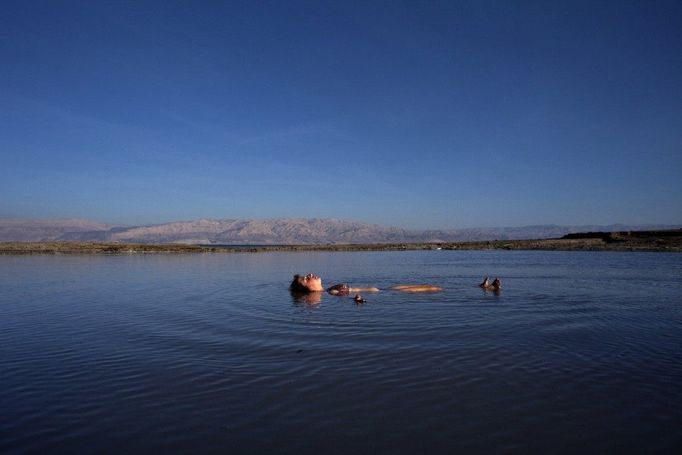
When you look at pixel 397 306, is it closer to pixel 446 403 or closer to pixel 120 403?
pixel 446 403

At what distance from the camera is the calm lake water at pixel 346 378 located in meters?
5.48

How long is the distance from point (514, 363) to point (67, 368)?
8311mm

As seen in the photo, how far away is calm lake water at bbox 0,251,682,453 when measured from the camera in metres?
5.48

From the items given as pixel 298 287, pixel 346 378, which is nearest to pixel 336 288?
pixel 298 287

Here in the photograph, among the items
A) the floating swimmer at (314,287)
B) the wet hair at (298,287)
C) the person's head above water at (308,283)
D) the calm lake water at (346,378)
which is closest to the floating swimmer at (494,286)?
the calm lake water at (346,378)

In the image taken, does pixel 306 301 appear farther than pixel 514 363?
Yes

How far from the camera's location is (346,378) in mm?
7684

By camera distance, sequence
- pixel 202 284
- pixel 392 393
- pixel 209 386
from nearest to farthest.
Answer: pixel 392 393 < pixel 209 386 < pixel 202 284

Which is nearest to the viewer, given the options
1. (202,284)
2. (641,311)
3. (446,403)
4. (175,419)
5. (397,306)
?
(175,419)

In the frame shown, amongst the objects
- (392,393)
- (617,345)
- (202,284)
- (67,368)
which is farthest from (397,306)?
(202,284)

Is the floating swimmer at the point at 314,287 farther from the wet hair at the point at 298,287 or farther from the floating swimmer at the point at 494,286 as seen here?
the floating swimmer at the point at 494,286

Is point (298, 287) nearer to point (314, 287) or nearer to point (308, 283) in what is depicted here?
point (308, 283)

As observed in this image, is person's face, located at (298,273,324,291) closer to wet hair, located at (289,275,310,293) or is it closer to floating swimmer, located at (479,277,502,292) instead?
wet hair, located at (289,275,310,293)

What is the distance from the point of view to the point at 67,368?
848 cm
